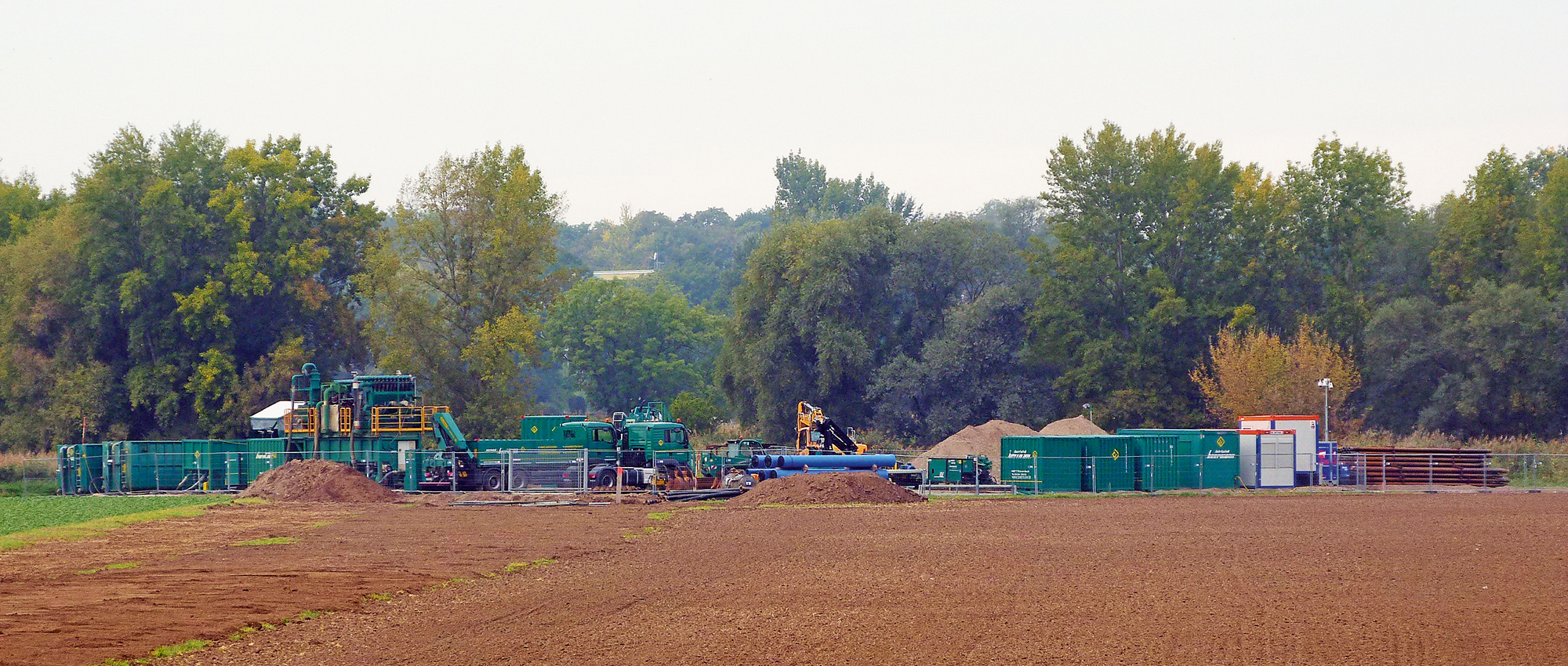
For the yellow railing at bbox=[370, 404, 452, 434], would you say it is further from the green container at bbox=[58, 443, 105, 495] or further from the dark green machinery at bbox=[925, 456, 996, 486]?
the dark green machinery at bbox=[925, 456, 996, 486]

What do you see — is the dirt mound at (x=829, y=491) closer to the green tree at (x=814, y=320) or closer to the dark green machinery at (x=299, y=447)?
the dark green machinery at (x=299, y=447)

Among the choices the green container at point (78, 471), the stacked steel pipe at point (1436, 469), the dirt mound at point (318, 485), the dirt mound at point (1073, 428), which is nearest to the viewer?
the dirt mound at point (318, 485)

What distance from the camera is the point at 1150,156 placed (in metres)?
73.2

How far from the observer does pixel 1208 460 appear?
45406mm

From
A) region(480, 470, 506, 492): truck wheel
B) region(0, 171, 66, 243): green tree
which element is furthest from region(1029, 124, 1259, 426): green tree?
region(0, 171, 66, 243): green tree

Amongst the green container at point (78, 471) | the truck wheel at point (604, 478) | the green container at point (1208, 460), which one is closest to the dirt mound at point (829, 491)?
the truck wheel at point (604, 478)

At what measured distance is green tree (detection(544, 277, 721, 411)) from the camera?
105 metres

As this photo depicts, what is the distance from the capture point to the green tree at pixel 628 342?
345 ft

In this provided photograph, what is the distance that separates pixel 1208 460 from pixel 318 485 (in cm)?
3043

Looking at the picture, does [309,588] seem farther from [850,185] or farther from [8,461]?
[850,185]

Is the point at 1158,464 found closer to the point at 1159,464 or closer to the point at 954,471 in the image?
the point at 1159,464

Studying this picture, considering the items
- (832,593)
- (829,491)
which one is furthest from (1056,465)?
(832,593)

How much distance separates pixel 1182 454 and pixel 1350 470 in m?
7.72

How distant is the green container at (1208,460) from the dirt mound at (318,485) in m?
27.0
